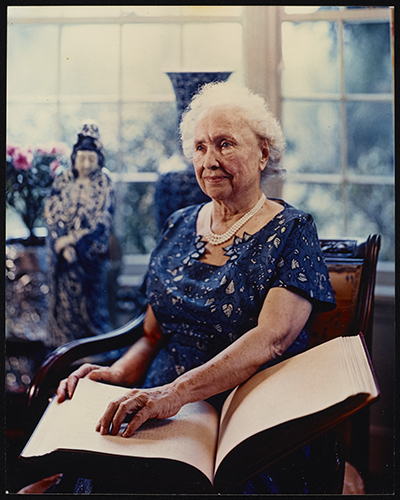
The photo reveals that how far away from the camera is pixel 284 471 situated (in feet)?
3.55

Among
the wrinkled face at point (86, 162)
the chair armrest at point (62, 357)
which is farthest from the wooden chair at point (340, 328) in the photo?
the wrinkled face at point (86, 162)

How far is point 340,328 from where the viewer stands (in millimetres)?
1208

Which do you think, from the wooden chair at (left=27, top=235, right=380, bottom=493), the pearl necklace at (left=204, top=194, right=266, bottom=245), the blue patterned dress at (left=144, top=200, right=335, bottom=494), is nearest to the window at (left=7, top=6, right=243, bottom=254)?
the pearl necklace at (left=204, top=194, right=266, bottom=245)

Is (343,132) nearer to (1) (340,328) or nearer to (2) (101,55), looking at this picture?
(1) (340,328)

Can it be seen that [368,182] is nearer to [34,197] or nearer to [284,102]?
[284,102]

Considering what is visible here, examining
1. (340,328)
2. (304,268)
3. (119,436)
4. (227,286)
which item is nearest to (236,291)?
(227,286)

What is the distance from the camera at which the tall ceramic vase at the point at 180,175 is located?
123 centimetres

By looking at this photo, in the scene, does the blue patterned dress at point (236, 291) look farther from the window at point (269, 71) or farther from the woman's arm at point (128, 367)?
the window at point (269, 71)

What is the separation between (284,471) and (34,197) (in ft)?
4.16

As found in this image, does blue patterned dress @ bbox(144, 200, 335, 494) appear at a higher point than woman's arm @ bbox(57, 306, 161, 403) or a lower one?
higher

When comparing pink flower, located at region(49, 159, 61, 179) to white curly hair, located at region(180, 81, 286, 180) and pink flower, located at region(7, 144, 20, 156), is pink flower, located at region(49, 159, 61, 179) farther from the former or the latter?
white curly hair, located at region(180, 81, 286, 180)

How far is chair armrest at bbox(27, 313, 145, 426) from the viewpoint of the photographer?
1182mm

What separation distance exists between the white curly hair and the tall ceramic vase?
0.04m

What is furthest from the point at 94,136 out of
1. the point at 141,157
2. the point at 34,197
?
the point at 34,197
